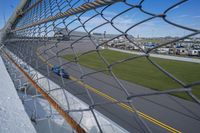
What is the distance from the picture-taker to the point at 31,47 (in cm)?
240

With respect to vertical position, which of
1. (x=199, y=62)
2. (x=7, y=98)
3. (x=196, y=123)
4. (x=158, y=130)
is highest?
(x=7, y=98)

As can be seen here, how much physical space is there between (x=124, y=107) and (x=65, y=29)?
18.4 feet

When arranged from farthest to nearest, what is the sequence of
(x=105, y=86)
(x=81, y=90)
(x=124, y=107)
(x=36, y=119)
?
1. (x=105, y=86)
2. (x=81, y=90)
3. (x=124, y=107)
4. (x=36, y=119)

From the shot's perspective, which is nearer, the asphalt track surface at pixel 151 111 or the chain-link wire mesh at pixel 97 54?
the chain-link wire mesh at pixel 97 54

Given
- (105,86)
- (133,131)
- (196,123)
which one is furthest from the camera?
(105,86)

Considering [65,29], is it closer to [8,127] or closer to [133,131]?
[8,127]

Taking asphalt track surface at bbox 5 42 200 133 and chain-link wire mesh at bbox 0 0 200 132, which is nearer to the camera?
chain-link wire mesh at bbox 0 0 200 132

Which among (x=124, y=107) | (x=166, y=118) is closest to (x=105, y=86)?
(x=124, y=107)

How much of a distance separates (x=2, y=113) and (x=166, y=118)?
6.20 meters

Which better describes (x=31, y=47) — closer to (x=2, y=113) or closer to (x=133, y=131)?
(x=2, y=113)

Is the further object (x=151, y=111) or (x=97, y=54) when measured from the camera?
(x=151, y=111)

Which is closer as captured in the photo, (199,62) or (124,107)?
(124,107)

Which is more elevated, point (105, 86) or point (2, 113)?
point (2, 113)

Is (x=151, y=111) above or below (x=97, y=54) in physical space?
below
